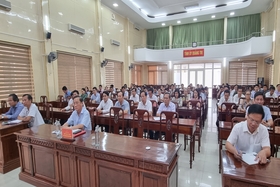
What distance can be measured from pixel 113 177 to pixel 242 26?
40.7 feet

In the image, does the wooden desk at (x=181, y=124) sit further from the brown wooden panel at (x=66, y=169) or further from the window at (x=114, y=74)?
the window at (x=114, y=74)

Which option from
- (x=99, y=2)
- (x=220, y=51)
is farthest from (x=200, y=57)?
(x=99, y=2)

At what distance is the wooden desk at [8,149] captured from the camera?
2.66m

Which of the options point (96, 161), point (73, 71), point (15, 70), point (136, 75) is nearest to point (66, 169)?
point (96, 161)

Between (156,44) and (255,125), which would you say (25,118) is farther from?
(156,44)

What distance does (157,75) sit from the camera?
13.4m

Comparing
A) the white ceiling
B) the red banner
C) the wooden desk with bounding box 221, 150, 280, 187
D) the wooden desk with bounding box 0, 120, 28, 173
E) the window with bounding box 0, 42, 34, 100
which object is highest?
the white ceiling

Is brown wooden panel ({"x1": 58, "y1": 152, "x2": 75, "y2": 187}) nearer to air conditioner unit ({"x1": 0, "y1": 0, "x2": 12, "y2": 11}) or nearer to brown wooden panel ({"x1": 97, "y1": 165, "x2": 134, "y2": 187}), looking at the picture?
brown wooden panel ({"x1": 97, "y1": 165, "x2": 134, "y2": 187})

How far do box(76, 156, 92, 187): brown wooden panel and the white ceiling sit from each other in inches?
321

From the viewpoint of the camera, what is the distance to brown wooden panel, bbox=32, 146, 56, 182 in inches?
81.6

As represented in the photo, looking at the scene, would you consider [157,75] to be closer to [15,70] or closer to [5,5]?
[15,70]

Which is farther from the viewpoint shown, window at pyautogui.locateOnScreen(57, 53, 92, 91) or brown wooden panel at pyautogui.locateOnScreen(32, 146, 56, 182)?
window at pyautogui.locateOnScreen(57, 53, 92, 91)

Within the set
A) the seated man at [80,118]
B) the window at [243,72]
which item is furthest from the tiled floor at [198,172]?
the window at [243,72]

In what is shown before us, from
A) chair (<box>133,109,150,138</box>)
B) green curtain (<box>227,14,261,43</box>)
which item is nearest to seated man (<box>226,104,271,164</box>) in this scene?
chair (<box>133,109,150,138</box>)
